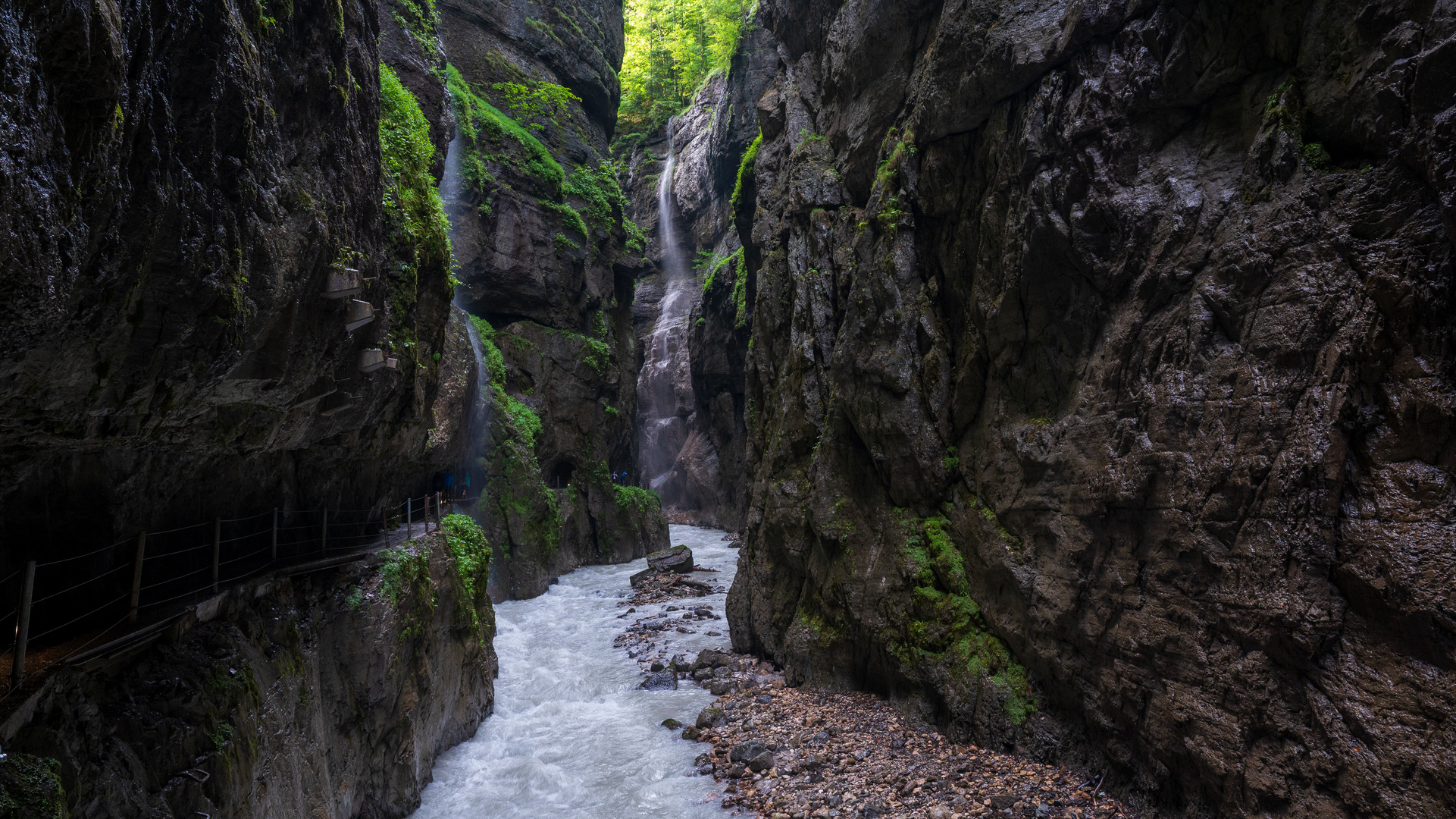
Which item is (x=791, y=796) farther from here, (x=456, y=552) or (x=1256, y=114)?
(x=1256, y=114)

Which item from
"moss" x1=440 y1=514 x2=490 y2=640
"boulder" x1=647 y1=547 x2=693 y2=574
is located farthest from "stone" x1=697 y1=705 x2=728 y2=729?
"boulder" x1=647 y1=547 x2=693 y2=574

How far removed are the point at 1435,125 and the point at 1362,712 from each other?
4.72 meters

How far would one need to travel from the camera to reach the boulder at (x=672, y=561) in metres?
24.6

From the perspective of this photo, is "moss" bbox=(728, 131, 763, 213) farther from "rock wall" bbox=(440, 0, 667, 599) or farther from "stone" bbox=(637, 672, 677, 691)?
"stone" bbox=(637, 672, 677, 691)

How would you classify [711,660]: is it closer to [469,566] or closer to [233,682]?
[469,566]

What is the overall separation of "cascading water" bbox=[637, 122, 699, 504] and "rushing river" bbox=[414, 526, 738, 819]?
25.0 m

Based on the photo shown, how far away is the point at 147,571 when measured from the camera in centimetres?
711

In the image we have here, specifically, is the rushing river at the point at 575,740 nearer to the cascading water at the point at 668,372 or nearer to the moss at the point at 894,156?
the moss at the point at 894,156

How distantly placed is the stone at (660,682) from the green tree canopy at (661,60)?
41328mm

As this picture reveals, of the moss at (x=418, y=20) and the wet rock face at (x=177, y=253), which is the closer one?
the wet rock face at (x=177, y=253)

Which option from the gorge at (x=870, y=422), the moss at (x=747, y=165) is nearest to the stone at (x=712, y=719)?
the gorge at (x=870, y=422)

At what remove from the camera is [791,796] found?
29.4ft

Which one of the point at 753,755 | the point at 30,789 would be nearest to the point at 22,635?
the point at 30,789

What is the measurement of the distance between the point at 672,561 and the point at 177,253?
2144cm
